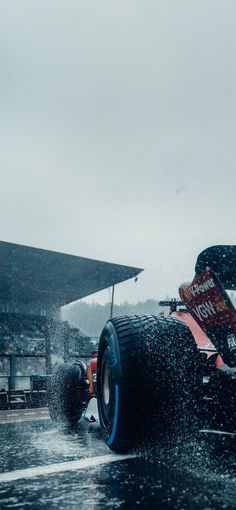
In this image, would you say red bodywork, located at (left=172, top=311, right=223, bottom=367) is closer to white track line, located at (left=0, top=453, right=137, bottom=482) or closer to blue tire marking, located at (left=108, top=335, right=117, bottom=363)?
blue tire marking, located at (left=108, top=335, right=117, bottom=363)

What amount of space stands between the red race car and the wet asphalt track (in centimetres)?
16

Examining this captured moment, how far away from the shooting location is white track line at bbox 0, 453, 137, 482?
7.51ft

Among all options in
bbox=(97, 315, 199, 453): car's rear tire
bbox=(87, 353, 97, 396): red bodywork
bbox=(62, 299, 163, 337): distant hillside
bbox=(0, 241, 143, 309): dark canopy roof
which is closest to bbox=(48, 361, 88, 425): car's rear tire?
bbox=(87, 353, 97, 396): red bodywork

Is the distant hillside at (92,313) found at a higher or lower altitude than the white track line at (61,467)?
higher

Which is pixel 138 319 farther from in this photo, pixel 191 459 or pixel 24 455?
pixel 24 455

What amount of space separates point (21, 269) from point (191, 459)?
21.6m

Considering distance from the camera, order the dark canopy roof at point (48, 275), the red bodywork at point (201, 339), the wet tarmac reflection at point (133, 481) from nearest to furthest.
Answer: the wet tarmac reflection at point (133, 481) < the red bodywork at point (201, 339) < the dark canopy roof at point (48, 275)

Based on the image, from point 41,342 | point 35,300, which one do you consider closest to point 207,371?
point 41,342

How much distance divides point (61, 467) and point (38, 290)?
24543 millimetres

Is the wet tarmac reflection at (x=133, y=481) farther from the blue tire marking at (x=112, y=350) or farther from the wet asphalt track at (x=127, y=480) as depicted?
the blue tire marking at (x=112, y=350)

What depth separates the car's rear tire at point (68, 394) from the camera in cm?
468

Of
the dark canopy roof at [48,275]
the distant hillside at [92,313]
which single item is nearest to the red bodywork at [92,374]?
the dark canopy roof at [48,275]

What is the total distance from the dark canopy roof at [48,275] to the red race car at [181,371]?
1823 centimetres

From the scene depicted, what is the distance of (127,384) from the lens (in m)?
2.54
